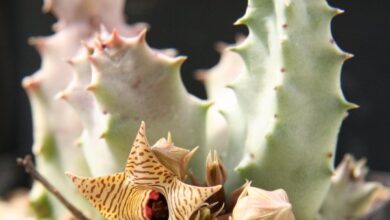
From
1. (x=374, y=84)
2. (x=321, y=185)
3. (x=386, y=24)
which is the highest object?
(x=321, y=185)

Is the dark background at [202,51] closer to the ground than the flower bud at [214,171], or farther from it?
closer to the ground

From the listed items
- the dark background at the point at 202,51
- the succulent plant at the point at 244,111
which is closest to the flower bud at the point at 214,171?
the succulent plant at the point at 244,111

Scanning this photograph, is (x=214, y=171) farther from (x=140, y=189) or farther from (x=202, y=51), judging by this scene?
(x=202, y=51)

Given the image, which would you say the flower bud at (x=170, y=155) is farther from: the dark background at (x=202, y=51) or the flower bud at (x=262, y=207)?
the dark background at (x=202, y=51)

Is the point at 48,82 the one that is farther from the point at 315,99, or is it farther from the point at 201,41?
the point at 201,41

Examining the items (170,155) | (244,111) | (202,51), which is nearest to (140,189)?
(170,155)

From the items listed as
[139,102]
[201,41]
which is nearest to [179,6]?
[201,41]
